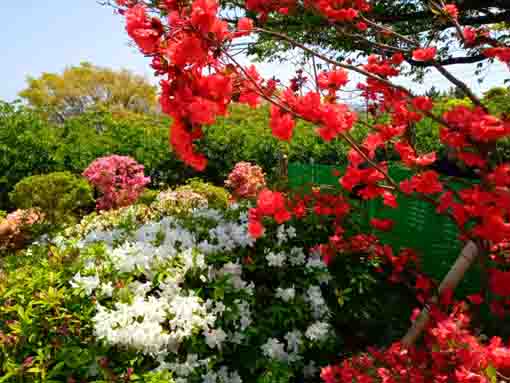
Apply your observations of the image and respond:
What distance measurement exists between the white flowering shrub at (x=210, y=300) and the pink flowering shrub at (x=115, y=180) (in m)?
4.79

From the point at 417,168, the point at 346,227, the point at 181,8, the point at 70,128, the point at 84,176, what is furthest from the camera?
the point at 70,128

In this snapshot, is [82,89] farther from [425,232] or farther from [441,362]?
[441,362]

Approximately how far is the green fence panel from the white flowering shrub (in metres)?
0.88

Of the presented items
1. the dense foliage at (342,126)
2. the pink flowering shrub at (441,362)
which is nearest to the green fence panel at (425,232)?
the dense foliage at (342,126)

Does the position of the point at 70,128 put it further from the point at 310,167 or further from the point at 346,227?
the point at 346,227

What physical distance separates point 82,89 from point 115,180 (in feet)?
99.6

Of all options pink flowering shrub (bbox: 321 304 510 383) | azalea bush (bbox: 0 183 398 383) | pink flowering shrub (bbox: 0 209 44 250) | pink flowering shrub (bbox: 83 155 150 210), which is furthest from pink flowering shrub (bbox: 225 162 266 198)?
pink flowering shrub (bbox: 321 304 510 383)

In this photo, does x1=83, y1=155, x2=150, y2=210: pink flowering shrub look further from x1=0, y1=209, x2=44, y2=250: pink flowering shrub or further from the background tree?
the background tree

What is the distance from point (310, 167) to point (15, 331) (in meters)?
4.87

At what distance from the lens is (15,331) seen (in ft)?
6.93

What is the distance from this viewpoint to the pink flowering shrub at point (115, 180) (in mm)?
7621

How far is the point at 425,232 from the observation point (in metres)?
4.08

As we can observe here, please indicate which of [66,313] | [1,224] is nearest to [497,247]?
[66,313]

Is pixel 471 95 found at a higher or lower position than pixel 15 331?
higher
